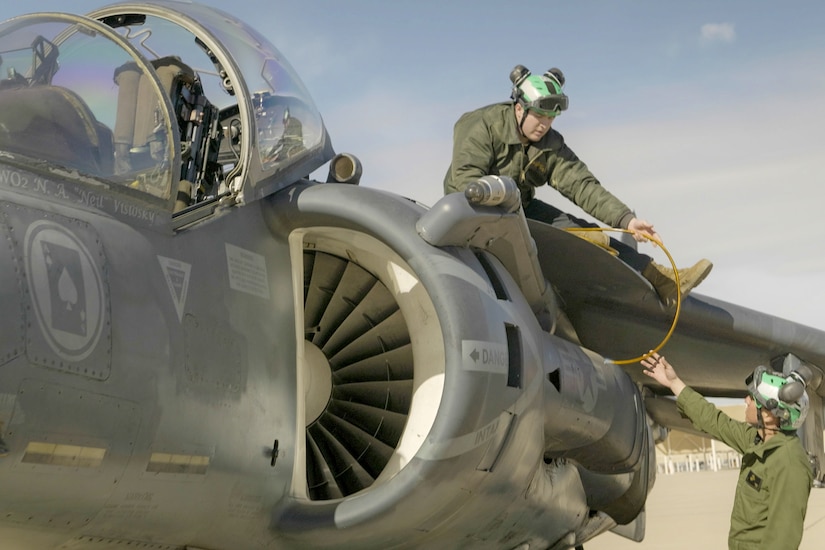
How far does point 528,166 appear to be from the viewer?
645 cm

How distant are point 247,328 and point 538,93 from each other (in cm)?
248

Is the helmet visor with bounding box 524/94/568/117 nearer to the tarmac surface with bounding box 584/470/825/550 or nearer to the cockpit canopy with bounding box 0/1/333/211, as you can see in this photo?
the cockpit canopy with bounding box 0/1/333/211

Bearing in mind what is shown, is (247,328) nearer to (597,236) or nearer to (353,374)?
(353,374)

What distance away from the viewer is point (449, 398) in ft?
15.0

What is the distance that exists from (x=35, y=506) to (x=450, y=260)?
204cm

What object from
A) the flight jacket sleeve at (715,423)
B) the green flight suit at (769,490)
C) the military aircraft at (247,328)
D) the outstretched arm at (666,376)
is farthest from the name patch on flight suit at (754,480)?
the military aircraft at (247,328)

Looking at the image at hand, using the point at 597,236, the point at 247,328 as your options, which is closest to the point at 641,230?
the point at 597,236

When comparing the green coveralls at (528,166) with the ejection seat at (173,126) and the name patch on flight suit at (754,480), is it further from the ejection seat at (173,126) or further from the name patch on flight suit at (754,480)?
the name patch on flight suit at (754,480)

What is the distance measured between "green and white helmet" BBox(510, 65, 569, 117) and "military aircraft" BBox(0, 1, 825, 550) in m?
0.74

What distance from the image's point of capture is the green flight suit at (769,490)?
14.2 feet

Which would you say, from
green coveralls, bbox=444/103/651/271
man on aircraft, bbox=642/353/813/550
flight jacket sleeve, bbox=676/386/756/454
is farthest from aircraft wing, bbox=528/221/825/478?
man on aircraft, bbox=642/353/813/550

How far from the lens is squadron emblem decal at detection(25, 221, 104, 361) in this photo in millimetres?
3518

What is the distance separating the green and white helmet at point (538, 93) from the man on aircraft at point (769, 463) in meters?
2.04

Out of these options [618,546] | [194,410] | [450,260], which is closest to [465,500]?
[450,260]
